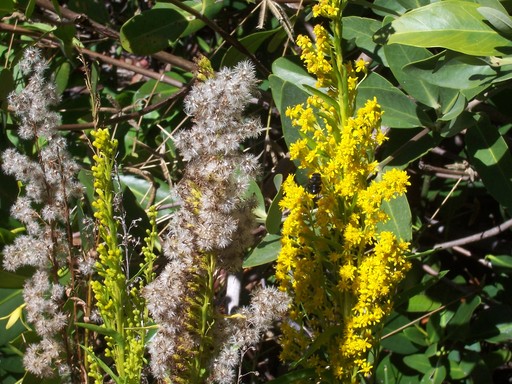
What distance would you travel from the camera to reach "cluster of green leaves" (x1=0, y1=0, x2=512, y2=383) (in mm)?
1402

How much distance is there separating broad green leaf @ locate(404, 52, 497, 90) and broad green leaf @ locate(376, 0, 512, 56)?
42 millimetres

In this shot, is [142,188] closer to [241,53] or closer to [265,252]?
[241,53]

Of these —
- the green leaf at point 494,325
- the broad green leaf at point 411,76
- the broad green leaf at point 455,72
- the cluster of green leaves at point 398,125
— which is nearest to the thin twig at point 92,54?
the cluster of green leaves at point 398,125

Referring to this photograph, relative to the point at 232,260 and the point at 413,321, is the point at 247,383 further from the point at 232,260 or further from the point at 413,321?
the point at 232,260

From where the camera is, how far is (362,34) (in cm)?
162

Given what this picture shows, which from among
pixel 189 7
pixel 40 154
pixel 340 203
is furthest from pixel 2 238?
pixel 340 203

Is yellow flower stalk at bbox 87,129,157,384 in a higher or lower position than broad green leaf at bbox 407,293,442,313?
higher

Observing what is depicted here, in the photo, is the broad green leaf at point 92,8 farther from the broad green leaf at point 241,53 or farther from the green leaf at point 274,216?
the green leaf at point 274,216

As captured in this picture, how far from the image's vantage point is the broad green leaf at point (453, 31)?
4.40ft

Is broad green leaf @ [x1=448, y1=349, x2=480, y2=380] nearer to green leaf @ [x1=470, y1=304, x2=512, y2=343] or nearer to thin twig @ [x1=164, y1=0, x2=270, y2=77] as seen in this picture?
green leaf @ [x1=470, y1=304, x2=512, y2=343]

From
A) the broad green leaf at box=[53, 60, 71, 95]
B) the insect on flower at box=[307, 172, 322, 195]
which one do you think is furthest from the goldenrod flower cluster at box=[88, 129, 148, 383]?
the broad green leaf at box=[53, 60, 71, 95]

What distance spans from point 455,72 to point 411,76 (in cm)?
11

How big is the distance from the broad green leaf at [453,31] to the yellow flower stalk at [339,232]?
26cm

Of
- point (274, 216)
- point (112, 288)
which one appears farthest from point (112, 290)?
point (274, 216)
